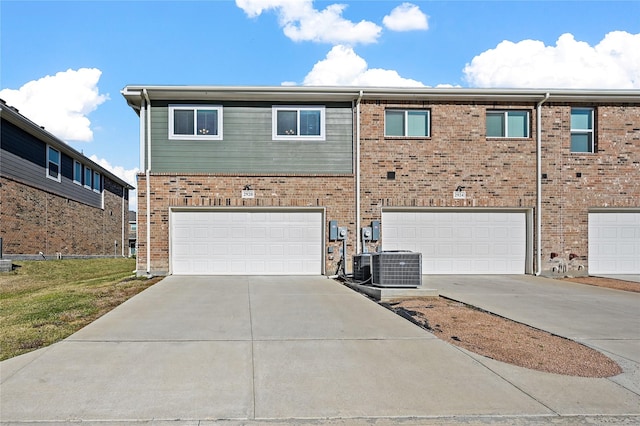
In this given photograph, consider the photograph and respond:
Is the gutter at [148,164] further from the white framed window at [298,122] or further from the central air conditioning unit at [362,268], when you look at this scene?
the central air conditioning unit at [362,268]

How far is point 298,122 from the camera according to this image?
42.2ft

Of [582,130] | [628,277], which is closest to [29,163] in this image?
[582,130]

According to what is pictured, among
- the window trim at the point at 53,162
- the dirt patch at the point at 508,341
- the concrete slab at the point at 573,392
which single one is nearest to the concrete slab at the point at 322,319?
the dirt patch at the point at 508,341

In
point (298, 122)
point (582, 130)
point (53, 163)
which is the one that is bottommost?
point (53, 163)

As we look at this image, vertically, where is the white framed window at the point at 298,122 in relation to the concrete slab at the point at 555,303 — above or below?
above

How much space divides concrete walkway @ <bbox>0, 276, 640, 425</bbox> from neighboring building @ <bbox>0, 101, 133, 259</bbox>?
42.9ft

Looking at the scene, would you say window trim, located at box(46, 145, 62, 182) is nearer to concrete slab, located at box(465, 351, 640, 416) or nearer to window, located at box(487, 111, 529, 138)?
window, located at box(487, 111, 529, 138)

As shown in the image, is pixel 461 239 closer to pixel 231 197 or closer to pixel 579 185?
pixel 579 185

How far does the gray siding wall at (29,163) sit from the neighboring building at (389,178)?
7.06 m

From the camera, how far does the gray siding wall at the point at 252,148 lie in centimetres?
1248

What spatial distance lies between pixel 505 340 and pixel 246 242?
8319 mm

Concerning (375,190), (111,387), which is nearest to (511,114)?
(375,190)

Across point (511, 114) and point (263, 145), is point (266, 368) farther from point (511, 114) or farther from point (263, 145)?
point (511, 114)

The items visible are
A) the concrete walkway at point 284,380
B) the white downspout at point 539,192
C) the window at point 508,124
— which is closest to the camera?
the concrete walkway at point 284,380
